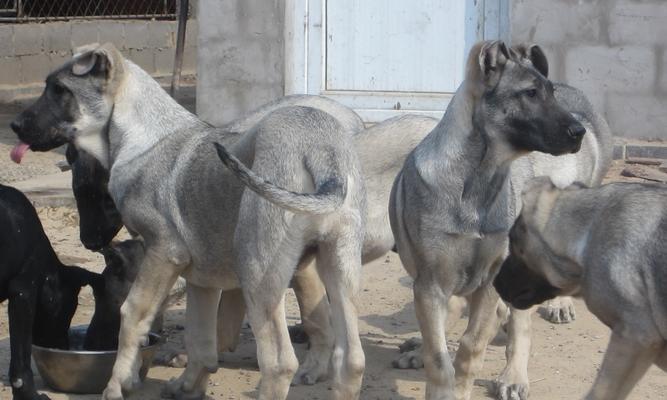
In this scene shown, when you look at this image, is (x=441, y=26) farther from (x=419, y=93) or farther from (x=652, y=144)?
(x=652, y=144)

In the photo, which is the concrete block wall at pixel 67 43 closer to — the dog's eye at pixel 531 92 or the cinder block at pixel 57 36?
the cinder block at pixel 57 36

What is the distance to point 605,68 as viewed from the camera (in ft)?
35.8

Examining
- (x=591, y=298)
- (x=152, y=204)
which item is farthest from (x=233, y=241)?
(x=591, y=298)

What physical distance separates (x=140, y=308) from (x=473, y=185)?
1650mm

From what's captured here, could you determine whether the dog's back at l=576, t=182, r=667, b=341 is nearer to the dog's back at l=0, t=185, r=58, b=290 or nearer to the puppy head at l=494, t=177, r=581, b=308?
the puppy head at l=494, t=177, r=581, b=308

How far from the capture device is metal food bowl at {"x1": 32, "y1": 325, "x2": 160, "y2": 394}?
616 cm

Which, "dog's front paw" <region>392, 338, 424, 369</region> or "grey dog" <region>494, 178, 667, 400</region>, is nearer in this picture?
"grey dog" <region>494, 178, 667, 400</region>

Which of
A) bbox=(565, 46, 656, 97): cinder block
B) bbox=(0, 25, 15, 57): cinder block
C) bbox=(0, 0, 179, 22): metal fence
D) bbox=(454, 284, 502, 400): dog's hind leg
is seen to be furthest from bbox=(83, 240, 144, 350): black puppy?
bbox=(0, 0, 179, 22): metal fence

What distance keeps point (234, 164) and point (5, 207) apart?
63.5 inches

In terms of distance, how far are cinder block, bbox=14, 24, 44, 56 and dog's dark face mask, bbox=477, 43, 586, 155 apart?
10.3 m

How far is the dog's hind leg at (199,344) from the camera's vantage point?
625 cm

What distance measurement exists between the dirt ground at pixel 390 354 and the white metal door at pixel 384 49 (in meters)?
2.88

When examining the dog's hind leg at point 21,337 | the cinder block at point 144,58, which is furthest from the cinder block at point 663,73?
the cinder block at point 144,58

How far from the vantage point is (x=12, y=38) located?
585 inches
